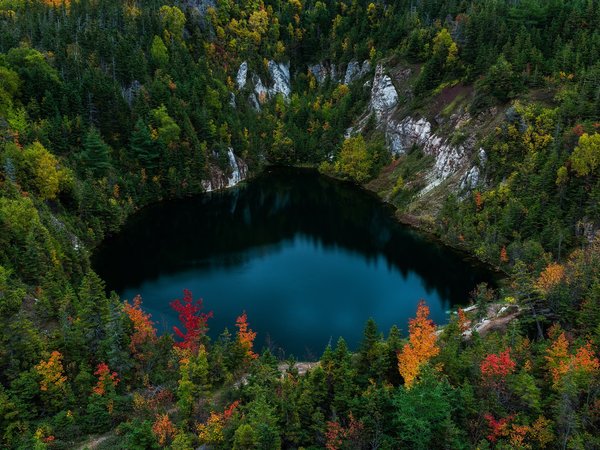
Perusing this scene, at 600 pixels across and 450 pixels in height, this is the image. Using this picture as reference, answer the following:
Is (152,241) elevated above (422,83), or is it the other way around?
(422,83)

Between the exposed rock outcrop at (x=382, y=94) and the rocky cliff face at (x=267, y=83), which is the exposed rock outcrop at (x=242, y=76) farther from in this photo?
the exposed rock outcrop at (x=382, y=94)

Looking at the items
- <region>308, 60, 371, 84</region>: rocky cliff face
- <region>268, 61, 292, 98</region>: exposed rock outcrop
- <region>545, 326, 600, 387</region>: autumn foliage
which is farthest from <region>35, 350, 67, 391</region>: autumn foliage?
<region>268, 61, 292, 98</region>: exposed rock outcrop

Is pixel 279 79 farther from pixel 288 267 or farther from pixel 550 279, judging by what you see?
pixel 550 279

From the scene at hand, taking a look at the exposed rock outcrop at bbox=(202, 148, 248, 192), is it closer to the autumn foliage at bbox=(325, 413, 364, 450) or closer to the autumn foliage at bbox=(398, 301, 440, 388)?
the autumn foliage at bbox=(398, 301, 440, 388)

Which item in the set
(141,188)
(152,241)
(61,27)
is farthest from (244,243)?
(61,27)

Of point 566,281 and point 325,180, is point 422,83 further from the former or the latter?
point 566,281
